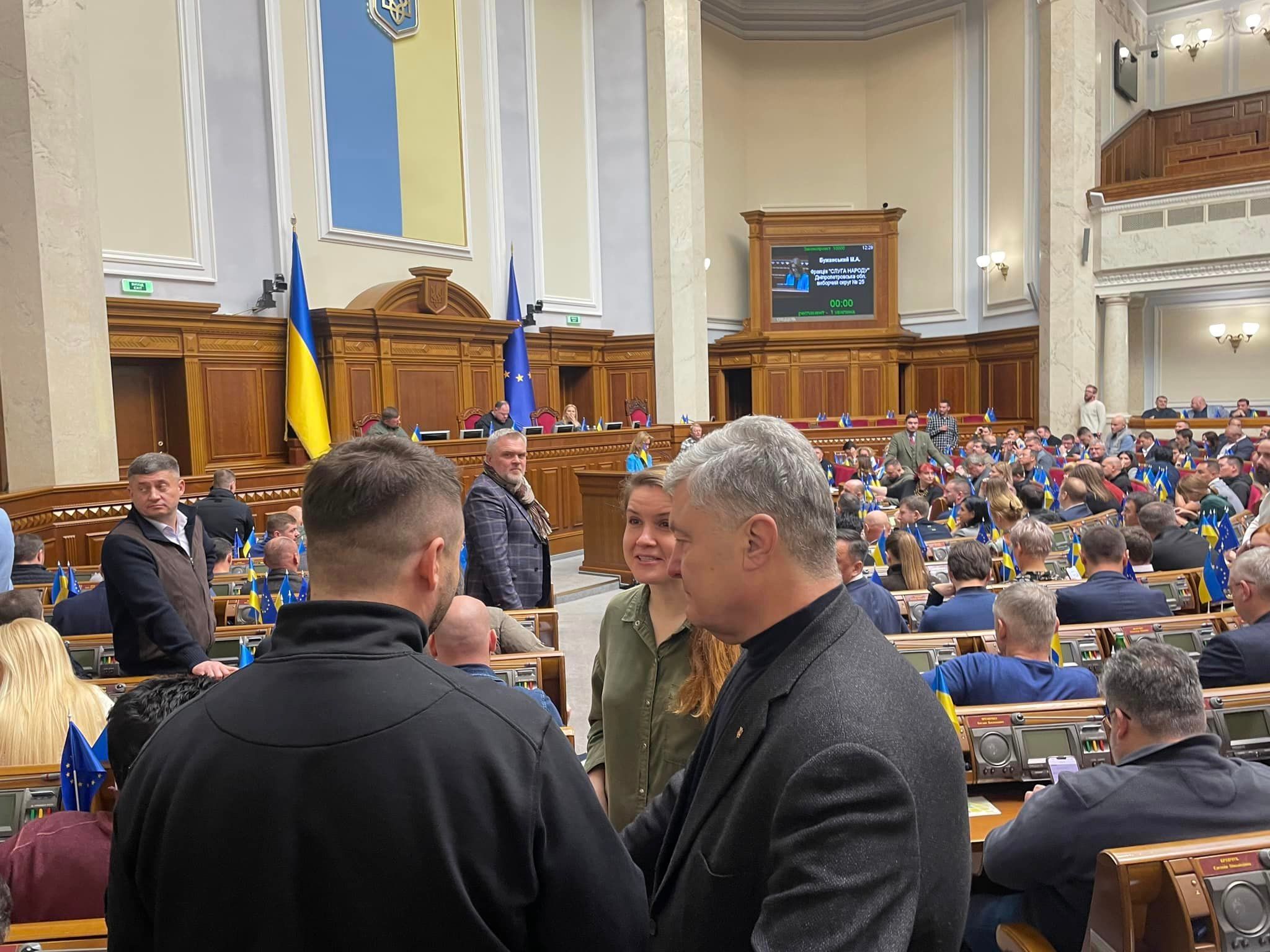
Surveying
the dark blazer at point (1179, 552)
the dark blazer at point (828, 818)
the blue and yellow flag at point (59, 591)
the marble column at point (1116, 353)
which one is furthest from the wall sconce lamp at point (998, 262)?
the dark blazer at point (828, 818)

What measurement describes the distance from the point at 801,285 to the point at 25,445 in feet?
43.0

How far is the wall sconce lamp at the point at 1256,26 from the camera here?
15961 mm

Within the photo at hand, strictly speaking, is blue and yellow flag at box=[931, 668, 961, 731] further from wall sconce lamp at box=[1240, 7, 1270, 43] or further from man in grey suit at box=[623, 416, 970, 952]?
wall sconce lamp at box=[1240, 7, 1270, 43]

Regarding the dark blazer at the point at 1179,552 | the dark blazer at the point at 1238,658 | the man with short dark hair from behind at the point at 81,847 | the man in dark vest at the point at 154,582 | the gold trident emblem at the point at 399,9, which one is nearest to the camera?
the man with short dark hair from behind at the point at 81,847

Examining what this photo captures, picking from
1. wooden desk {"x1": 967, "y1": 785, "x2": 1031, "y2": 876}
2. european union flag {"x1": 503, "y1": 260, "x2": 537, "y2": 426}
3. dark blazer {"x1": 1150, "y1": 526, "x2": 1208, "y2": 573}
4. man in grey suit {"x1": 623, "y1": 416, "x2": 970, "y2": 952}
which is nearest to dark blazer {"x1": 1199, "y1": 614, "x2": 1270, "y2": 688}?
wooden desk {"x1": 967, "y1": 785, "x2": 1031, "y2": 876}

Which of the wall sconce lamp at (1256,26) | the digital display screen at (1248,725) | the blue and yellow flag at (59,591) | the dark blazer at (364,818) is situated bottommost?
the digital display screen at (1248,725)

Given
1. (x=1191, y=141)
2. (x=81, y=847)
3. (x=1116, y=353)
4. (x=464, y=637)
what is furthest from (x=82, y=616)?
(x=1191, y=141)

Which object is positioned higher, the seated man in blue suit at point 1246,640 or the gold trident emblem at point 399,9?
the gold trident emblem at point 399,9

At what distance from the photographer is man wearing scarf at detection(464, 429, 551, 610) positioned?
13.6 feet

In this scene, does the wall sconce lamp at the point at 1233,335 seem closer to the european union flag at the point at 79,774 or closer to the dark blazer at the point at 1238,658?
the dark blazer at the point at 1238,658

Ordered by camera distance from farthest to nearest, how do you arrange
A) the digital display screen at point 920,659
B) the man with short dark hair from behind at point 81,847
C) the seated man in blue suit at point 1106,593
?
the seated man in blue suit at point 1106,593 → the digital display screen at point 920,659 → the man with short dark hair from behind at point 81,847

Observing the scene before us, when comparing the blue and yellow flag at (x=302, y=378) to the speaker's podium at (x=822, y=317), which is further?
the speaker's podium at (x=822, y=317)

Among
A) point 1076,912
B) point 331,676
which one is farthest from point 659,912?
point 1076,912

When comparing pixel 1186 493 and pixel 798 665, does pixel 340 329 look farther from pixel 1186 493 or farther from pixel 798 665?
pixel 798 665
